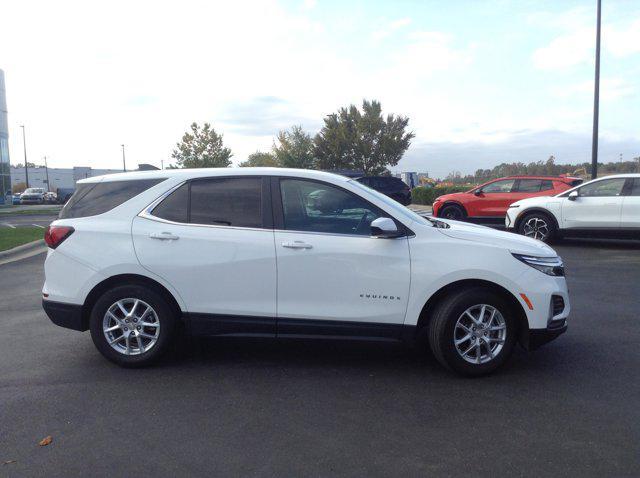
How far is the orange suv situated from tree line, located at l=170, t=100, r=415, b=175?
29.1 metres

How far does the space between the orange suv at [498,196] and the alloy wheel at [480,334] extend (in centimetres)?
1248

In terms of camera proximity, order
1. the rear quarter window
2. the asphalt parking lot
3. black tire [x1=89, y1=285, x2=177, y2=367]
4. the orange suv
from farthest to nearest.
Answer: the orange suv, the rear quarter window, black tire [x1=89, y1=285, x2=177, y2=367], the asphalt parking lot

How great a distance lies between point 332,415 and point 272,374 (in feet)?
3.22

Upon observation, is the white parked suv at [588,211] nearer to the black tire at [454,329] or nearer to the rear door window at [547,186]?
the rear door window at [547,186]

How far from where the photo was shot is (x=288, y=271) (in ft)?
16.1

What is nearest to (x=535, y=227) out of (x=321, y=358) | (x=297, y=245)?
(x=321, y=358)

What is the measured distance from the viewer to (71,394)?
15.0 ft

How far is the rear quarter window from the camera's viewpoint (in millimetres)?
5277

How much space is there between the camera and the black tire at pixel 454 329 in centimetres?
476

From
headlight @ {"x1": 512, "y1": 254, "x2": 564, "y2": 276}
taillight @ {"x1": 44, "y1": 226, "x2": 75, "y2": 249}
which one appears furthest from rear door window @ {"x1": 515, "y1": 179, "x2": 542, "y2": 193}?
taillight @ {"x1": 44, "y1": 226, "x2": 75, "y2": 249}

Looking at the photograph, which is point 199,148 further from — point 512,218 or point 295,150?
point 512,218

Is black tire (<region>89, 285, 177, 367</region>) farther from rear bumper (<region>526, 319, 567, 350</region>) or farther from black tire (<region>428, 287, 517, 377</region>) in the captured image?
rear bumper (<region>526, 319, 567, 350</region>)

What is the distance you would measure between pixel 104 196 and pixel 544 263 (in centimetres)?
386

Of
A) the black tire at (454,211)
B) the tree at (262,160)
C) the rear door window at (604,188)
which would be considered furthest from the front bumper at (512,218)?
the tree at (262,160)
